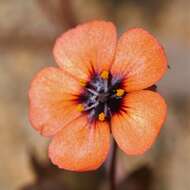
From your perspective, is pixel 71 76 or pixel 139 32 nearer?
pixel 139 32

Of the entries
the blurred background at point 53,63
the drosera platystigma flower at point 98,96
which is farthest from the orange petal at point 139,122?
the blurred background at point 53,63

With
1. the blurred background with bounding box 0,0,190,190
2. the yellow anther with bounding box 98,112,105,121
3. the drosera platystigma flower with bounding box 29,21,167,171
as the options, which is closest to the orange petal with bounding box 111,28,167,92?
the drosera platystigma flower with bounding box 29,21,167,171

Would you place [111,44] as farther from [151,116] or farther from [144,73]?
[151,116]

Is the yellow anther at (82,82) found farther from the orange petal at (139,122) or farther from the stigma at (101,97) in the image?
the orange petal at (139,122)

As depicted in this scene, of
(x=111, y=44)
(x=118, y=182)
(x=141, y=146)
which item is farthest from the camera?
(x=118, y=182)

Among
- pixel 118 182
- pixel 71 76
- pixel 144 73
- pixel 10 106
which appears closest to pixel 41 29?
pixel 10 106

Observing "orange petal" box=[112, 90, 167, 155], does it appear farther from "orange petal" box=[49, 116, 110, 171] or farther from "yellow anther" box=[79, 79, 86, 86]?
"yellow anther" box=[79, 79, 86, 86]

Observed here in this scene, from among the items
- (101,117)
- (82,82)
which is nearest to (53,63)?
(82,82)
